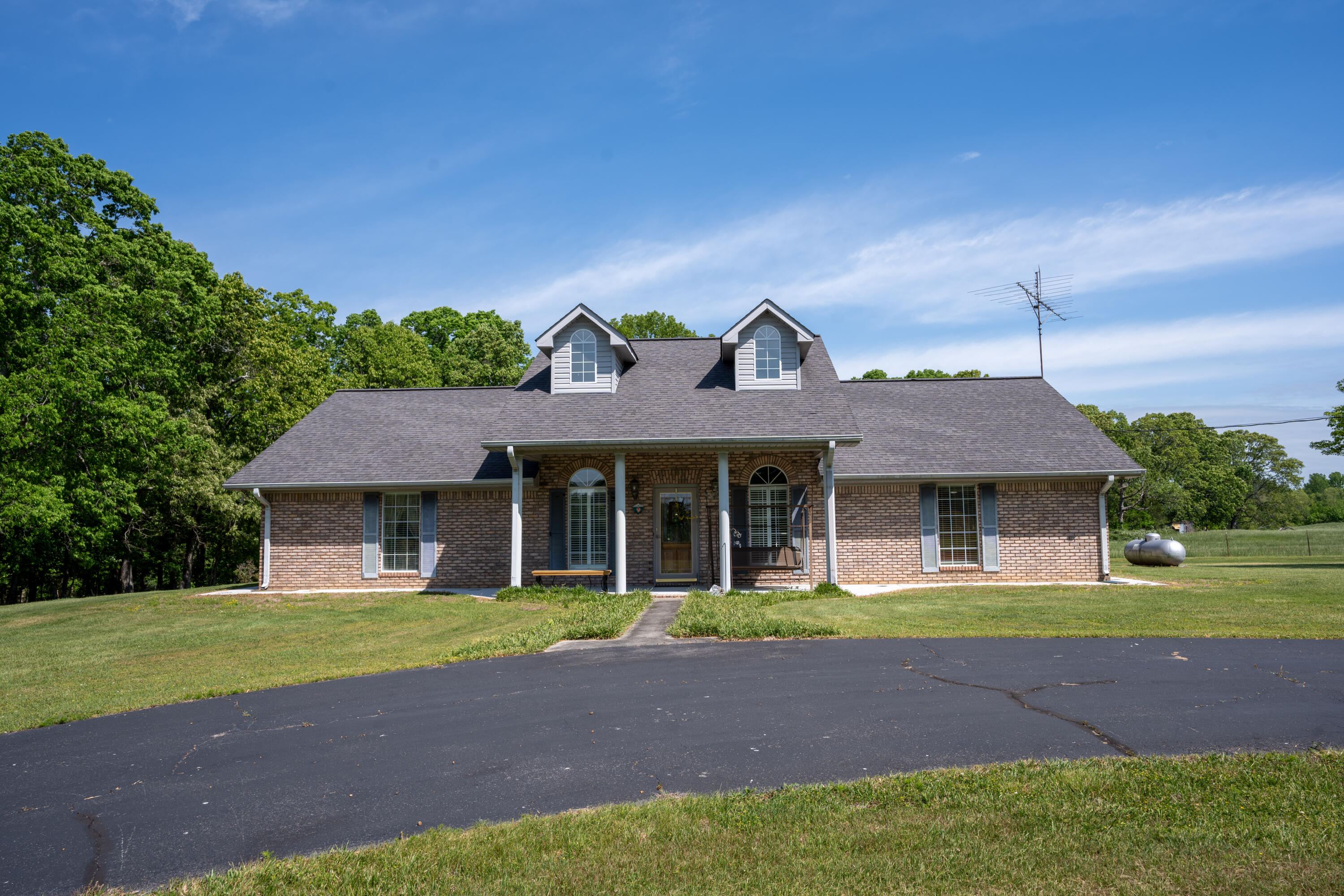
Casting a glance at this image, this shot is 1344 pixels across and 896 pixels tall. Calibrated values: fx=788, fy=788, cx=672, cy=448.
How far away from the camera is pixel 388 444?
20.4m

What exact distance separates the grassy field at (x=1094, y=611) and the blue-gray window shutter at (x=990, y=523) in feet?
4.71

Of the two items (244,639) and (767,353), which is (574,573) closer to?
(244,639)

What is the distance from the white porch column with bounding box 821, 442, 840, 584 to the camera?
16.4m

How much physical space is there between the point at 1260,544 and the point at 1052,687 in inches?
1748

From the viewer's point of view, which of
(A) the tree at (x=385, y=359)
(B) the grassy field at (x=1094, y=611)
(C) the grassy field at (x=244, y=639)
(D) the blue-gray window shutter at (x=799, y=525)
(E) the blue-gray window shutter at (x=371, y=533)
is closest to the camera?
(C) the grassy field at (x=244, y=639)

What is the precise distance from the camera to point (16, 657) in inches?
428

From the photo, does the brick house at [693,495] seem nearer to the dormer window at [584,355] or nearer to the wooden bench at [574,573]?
the dormer window at [584,355]

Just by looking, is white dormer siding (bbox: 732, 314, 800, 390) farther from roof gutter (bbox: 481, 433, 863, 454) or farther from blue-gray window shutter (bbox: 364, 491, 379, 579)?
blue-gray window shutter (bbox: 364, 491, 379, 579)

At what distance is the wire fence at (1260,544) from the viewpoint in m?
37.9

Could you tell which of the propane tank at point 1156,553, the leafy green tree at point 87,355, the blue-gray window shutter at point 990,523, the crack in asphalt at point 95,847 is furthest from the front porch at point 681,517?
the propane tank at point 1156,553

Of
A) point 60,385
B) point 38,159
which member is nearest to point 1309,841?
point 60,385

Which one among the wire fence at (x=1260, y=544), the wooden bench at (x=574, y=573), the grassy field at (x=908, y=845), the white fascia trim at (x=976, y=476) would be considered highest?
the white fascia trim at (x=976, y=476)

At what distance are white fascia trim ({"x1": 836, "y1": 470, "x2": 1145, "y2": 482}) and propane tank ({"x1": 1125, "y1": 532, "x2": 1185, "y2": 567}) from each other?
35.5 ft

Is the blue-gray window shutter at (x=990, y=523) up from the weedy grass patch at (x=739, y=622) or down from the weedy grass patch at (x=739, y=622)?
up
